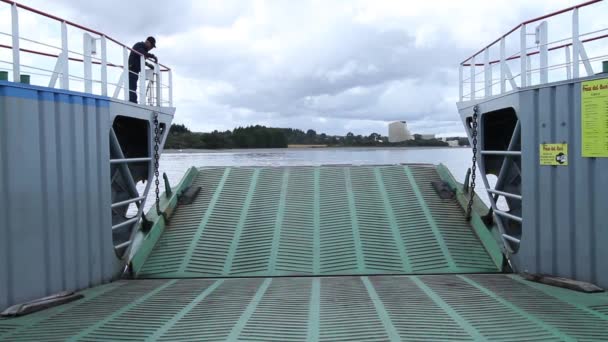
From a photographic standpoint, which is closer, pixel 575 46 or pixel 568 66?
pixel 575 46

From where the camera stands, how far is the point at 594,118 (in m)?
5.94

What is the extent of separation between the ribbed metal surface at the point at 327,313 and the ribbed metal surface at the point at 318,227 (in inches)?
26.6

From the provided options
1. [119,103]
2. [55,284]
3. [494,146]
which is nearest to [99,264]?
[55,284]

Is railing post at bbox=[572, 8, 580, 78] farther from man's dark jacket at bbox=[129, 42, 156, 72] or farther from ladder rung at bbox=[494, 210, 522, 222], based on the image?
man's dark jacket at bbox=[129, 42, 156, 72]

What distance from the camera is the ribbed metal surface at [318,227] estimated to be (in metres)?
7.41

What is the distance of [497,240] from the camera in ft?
25.8

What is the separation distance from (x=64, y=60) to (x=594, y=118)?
634 centimetres

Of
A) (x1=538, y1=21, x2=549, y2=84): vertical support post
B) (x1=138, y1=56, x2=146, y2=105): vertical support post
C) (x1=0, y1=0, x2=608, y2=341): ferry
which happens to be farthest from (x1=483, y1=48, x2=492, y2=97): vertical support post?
(x1=138, y1=56, x2=146, y2=105): vertical support post

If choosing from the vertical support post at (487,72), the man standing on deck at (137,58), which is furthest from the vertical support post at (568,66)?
the man standing on deck at (137,58)

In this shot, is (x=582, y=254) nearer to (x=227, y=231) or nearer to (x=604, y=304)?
(x=604, y=304)

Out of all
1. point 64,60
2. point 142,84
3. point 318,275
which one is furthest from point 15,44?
point 318,275

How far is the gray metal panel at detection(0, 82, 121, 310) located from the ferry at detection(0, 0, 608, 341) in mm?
18

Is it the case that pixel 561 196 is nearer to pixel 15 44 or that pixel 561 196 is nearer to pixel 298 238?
pixel 298 238

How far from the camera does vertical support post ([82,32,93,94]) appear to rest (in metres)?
6.69
